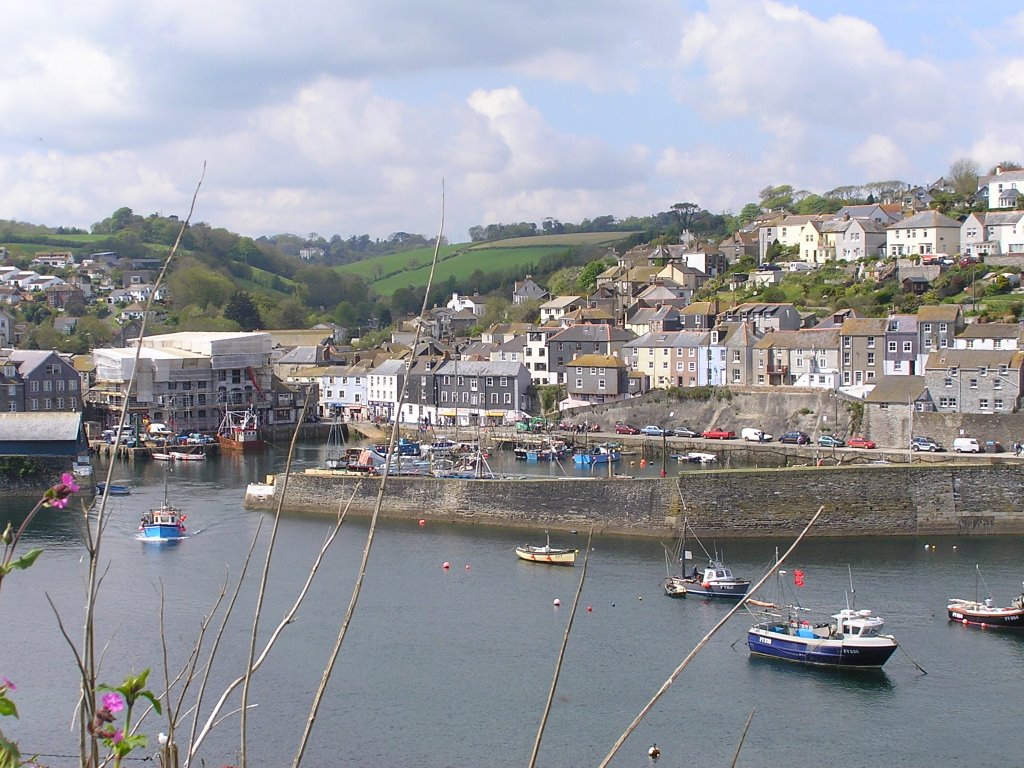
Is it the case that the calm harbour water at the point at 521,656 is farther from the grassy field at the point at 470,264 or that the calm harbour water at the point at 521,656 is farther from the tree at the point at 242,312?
the grassy field at the point at 470,264

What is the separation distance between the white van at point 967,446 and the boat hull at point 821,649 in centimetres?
1279

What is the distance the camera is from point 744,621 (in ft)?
48.8

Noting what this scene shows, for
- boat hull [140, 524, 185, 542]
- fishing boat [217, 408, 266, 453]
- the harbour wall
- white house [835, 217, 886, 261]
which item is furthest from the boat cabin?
white house [835, 217, 886, 261]

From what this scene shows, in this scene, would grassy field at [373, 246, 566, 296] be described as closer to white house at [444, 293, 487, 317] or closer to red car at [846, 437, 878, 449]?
white house at [444, 293, 487, 317]

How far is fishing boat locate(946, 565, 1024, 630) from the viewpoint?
1355cm

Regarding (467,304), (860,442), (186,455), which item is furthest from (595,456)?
(467,304)

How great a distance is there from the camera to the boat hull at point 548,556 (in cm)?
1705

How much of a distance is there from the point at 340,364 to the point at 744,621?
28.6 m

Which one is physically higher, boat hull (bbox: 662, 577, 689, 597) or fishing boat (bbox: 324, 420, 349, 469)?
fishing boat (bbox: 324, 420, 349, 469)

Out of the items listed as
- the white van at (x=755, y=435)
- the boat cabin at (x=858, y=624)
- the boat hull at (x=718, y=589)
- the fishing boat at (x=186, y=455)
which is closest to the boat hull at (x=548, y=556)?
the boat hull at (x=718, y=589)

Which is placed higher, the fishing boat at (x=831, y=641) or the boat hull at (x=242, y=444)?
the boat hull at (x=242, y=444)

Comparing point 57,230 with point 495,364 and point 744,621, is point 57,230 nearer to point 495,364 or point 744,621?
point 495,364

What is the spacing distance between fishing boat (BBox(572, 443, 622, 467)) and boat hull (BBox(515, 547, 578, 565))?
30.8 feet

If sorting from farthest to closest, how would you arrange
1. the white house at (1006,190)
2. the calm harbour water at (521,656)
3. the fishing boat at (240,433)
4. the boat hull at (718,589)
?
the white house at (1006,190), the fishing boat at (240,433), the boat hull at (718,589), the calm harbour water at (521,656)
